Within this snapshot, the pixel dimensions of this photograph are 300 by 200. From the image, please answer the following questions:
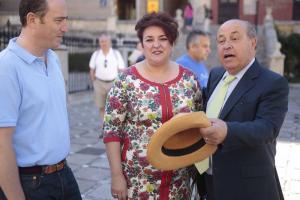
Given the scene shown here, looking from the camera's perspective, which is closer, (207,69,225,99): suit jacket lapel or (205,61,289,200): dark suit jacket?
(205,61,289,200): dark suit jacket

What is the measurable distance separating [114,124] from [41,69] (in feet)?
2.22

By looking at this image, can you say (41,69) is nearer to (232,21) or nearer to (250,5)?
(232,21)

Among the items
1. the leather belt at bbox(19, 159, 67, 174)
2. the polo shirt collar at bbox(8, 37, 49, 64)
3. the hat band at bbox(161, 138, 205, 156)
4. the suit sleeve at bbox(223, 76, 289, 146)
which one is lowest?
the leather belt at bbox(19, 159, 67, 174)

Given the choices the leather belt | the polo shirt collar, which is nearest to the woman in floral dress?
the leather belt

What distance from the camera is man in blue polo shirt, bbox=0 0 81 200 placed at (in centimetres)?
221

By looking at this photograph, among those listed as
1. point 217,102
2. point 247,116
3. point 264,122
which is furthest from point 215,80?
point 264,122

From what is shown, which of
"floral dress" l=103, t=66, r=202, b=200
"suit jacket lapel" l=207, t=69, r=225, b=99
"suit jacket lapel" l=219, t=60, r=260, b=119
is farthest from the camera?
"suit jacket lapel" l=207, t=69, r=225, b=99

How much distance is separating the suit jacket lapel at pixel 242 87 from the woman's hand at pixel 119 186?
784mm

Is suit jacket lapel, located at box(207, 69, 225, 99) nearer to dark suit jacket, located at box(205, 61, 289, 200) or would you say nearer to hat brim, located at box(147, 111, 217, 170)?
dark suit jacket, located at box(205, 61, 289, 200)

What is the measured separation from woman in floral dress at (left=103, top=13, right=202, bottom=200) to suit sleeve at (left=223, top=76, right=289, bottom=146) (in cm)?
47

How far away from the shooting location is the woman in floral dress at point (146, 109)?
9.32 feet

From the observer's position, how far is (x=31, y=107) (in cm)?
233

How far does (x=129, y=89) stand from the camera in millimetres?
2865

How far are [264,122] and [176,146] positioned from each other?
53 cm
